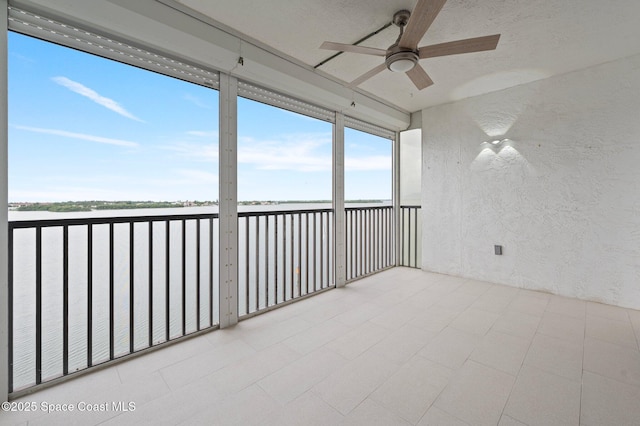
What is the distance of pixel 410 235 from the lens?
16.2ft

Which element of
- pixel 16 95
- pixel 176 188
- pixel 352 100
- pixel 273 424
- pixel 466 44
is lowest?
pixel 273 424

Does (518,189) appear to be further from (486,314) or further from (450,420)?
(450,420)

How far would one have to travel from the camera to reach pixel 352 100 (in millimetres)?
3660

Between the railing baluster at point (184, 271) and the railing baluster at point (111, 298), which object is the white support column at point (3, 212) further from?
the railing baluster at point (184, 271)

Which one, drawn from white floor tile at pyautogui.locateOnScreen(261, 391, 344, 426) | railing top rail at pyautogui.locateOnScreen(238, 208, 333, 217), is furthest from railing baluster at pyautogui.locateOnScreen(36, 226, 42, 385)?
white floor tile at pyautogui.locateOnScreen(261, 391, 344, 426)

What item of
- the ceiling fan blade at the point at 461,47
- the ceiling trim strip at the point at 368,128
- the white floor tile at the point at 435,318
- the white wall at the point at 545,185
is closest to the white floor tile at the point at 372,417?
the white floor tile at the point at 435,318

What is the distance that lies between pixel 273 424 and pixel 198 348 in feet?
3.56

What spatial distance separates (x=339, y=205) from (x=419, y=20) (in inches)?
93.6

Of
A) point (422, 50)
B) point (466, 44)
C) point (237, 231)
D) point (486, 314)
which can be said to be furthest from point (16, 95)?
point (486, 314)

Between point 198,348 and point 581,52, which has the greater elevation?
point 581,52

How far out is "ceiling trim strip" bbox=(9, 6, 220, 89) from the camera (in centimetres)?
172

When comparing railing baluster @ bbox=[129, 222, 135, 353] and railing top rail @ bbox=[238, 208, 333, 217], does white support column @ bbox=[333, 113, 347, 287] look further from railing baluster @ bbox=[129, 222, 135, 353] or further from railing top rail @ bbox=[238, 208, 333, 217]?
railing baluster @ bbox=[129, 222, 135, 353]

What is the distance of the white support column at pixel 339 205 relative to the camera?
3.70 meters

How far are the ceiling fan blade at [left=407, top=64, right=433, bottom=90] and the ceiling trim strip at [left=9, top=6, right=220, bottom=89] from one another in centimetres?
179
